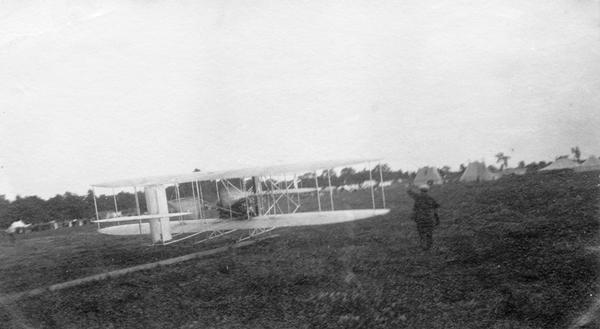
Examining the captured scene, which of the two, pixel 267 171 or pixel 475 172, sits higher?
pixel 267 171

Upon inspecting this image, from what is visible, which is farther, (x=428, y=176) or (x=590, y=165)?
(x=428, y=176)

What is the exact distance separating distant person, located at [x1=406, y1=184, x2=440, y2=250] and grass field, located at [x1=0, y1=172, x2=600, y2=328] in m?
0.31

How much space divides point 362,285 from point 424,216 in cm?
290

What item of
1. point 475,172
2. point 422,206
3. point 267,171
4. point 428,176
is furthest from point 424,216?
point 428,176

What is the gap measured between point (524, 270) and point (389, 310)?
2.52m

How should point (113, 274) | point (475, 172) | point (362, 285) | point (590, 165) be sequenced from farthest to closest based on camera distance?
point (475, 172) < point (590, 165) < point (113, 274) < point (362, 285)

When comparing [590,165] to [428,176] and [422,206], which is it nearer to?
[428,176]

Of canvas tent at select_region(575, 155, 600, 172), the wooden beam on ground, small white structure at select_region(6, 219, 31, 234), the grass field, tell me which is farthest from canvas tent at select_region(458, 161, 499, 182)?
small white structure at select_region(6, 219, 31, 234)

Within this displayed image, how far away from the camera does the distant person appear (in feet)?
28.5

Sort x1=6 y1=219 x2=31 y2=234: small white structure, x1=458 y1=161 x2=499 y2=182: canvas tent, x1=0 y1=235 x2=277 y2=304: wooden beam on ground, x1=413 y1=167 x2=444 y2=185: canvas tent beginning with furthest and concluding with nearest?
x1=413 y1=167 x2=444 y2=185: canvas tent
x1=458 y1=161 x2=499 y2=182: canvas tent
x1=6 y1=219 x2=31 y2=234: small white structure
x1=0 y1=235 x2=277 y2=304: wooden beam on ground

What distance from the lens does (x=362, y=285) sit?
6594 millimetres

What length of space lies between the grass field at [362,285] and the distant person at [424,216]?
31 centimetres

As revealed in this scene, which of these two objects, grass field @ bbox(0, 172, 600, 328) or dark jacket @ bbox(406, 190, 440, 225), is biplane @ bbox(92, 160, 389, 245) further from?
dark jacket @ bbox(406, 190, 440, 225)

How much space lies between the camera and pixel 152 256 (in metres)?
11.5
